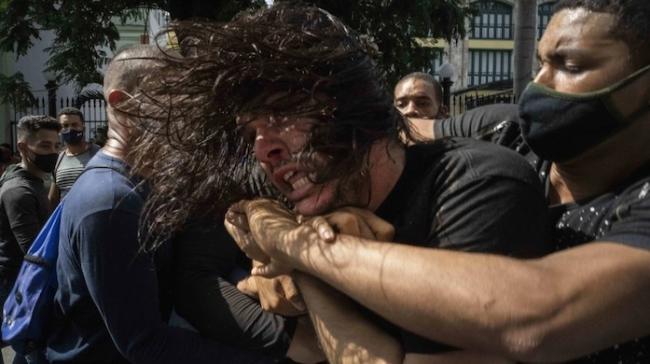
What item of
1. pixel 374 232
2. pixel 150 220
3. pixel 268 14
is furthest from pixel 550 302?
pixel 150 220

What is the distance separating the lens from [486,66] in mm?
43625

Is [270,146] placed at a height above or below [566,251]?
above

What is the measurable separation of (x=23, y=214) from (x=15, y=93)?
7247 millimetres

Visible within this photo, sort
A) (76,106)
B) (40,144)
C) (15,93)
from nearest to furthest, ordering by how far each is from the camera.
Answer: (40,144) < (15,93) < (76,106)

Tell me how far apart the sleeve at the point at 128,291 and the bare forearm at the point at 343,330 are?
1.84 ft

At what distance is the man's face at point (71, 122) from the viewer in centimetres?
696

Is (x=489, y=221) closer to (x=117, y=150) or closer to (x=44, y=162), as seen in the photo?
(x=117, y=150)

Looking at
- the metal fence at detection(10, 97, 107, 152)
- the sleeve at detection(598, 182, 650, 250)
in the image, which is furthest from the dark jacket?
the metal fence at detection(10, 97, 107, 152)

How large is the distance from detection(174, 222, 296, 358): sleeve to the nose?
48 cm

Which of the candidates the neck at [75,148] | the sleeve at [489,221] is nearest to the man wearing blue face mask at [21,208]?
A: the neck at [75,148]

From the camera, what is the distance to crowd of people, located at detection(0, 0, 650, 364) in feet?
4.25

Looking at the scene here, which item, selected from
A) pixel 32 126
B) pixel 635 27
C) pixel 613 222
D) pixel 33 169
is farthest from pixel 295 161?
pixel 32 126

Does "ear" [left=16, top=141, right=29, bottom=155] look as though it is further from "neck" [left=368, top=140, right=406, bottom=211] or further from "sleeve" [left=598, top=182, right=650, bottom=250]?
"sleeve" [left=598, top=182, right=650, bottom=250]

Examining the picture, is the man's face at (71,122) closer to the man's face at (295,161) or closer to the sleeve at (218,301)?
the sleeve at (218,301)
